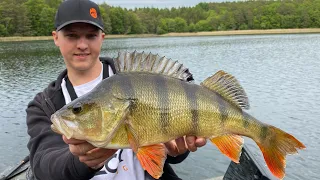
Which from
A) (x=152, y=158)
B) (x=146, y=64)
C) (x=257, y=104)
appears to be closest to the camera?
(x=152, y=158)

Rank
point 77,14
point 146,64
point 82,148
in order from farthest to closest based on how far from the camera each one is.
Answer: point 77,14, point 146,64, point 82,148

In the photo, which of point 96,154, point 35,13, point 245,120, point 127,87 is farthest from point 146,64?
point 35,13

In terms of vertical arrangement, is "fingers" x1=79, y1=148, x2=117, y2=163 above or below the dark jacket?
above

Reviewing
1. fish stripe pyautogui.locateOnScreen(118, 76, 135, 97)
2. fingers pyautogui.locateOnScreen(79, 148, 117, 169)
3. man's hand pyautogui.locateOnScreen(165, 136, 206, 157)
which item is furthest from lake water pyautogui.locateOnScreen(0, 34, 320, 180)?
fish stripe pyautogui.locateOnScreen(118, 76, 135, 97)

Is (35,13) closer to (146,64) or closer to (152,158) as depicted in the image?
(146,64)

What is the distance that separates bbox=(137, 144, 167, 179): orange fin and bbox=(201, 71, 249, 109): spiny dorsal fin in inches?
25.2

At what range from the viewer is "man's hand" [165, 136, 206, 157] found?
2.50m

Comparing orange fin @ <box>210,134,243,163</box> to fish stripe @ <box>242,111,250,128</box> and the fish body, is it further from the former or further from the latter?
fish stripe @ <box>242,111,250,128</box>

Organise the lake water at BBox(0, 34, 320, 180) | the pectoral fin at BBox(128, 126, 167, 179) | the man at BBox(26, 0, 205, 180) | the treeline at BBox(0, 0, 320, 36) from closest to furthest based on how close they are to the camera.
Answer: the pectoral fin at BBox(128, 126, 167, 179)
the man at BBox(26, 0, 205, 180)
the lake water at BBox(0, 34, 320, 180)
the treeline at BBox(0, 0, 320, 36)

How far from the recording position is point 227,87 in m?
2.63

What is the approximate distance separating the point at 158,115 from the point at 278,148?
3.44 feet

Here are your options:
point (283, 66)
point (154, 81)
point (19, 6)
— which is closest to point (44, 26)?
point (19, 6)

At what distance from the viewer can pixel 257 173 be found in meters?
3.94

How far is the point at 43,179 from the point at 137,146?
3.82 ft
